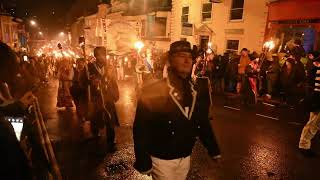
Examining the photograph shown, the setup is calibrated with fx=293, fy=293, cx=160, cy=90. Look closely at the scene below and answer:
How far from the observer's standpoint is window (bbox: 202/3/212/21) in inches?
915

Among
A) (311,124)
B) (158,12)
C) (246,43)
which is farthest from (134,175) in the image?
(158,12)

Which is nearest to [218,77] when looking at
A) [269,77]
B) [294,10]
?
[269,77]

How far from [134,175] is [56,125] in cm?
437

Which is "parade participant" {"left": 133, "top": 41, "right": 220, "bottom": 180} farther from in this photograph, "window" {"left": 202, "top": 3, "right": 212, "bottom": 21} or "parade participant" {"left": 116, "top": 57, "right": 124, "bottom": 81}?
"window" {"left": 202, "top": 3, "right": 212, "bottom": 21}

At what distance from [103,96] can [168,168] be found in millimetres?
4088

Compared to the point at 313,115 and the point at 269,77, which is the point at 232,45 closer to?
the point at 269,77

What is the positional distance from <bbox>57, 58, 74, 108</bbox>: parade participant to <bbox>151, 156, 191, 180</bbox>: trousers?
8.98 metres

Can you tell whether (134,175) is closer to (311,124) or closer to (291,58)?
(311,124)

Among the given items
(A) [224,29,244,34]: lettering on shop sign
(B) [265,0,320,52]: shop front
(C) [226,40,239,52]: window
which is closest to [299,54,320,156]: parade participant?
(B) [265,0,320,52]: shop front

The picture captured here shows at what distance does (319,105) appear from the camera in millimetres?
6426

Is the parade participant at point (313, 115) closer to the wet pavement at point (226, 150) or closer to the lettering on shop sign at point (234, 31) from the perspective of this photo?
the wet pavement at point (226, 150)

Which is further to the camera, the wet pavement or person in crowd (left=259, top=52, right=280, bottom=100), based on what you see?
person in crowd (left=259, top=52, right=280, bottom=100)

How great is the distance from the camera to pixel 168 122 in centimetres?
311

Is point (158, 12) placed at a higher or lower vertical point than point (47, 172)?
higher
